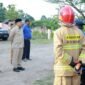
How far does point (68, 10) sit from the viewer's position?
6.19 metres

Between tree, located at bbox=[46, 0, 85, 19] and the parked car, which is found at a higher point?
tree, located at bbox=[46, 0, 85, 19]

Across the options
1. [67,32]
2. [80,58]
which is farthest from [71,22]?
[80,58]

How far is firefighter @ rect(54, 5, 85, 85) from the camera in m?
6.10

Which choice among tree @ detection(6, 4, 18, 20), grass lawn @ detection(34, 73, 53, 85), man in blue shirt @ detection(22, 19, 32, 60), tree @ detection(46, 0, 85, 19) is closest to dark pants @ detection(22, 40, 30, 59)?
man in blue shirt @ detection(22, 19, 32, 60)

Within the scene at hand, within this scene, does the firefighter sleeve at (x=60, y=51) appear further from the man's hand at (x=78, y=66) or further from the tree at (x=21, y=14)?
the tree at (x=21, y=14)

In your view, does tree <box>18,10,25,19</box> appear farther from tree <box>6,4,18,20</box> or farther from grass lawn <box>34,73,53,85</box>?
grass lawn <box>34,73,53,85</box>

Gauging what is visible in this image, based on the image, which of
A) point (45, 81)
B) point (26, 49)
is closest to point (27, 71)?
point (45, 81)

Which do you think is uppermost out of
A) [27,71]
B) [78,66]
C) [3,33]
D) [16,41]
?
[78,66]

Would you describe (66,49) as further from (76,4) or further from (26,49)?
(26,49)

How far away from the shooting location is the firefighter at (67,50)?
6098mm

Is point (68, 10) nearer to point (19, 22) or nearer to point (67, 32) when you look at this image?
point (67, 32)

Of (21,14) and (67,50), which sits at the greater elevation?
(21,14)

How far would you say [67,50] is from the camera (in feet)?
20.2

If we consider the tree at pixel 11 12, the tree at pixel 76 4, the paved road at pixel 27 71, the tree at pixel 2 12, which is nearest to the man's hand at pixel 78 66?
the tree at pixel 76 4
